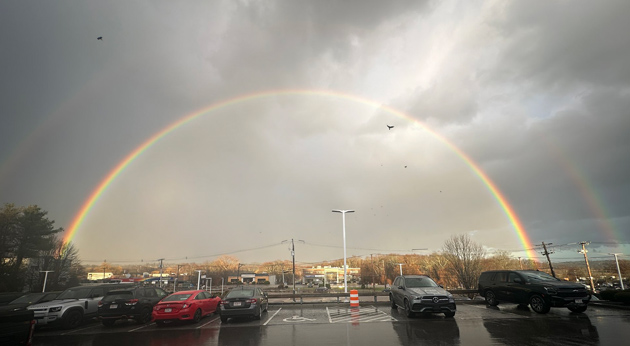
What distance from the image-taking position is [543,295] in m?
14.9

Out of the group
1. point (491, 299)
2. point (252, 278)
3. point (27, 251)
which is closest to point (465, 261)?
point (491, 299)

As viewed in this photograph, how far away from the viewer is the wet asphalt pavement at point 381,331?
32.4 feet

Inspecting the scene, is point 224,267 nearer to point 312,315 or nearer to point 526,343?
point 312,315

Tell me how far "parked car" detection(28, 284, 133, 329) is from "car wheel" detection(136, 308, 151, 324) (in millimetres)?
2518

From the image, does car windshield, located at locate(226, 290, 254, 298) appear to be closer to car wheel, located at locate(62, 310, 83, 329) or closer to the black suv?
car wheel, located at locate(62, 310, 83, 329)

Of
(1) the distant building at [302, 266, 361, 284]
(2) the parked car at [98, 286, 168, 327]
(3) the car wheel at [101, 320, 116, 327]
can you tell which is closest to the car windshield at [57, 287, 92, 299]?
(2) the parked car at [98, 286, 168, 327]

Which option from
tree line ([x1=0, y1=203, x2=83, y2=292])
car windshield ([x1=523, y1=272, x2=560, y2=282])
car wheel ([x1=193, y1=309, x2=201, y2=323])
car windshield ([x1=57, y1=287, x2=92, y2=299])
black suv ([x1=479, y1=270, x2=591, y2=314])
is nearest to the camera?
black suv ([x1=479, y1=270, x2=591, y2=314])

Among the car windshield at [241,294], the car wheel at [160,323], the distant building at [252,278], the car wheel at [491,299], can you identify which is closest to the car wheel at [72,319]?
the car wheel at [160,323]

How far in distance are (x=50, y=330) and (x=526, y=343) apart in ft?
60.9

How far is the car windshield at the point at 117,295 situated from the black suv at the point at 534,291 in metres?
18.7

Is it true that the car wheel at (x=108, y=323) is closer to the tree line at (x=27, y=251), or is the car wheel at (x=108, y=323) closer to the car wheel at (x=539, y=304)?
the car wheel at (x=539, y=304)

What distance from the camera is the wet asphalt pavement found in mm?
9875

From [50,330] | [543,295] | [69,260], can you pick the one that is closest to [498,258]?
[543,295]

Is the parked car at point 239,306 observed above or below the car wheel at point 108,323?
above
